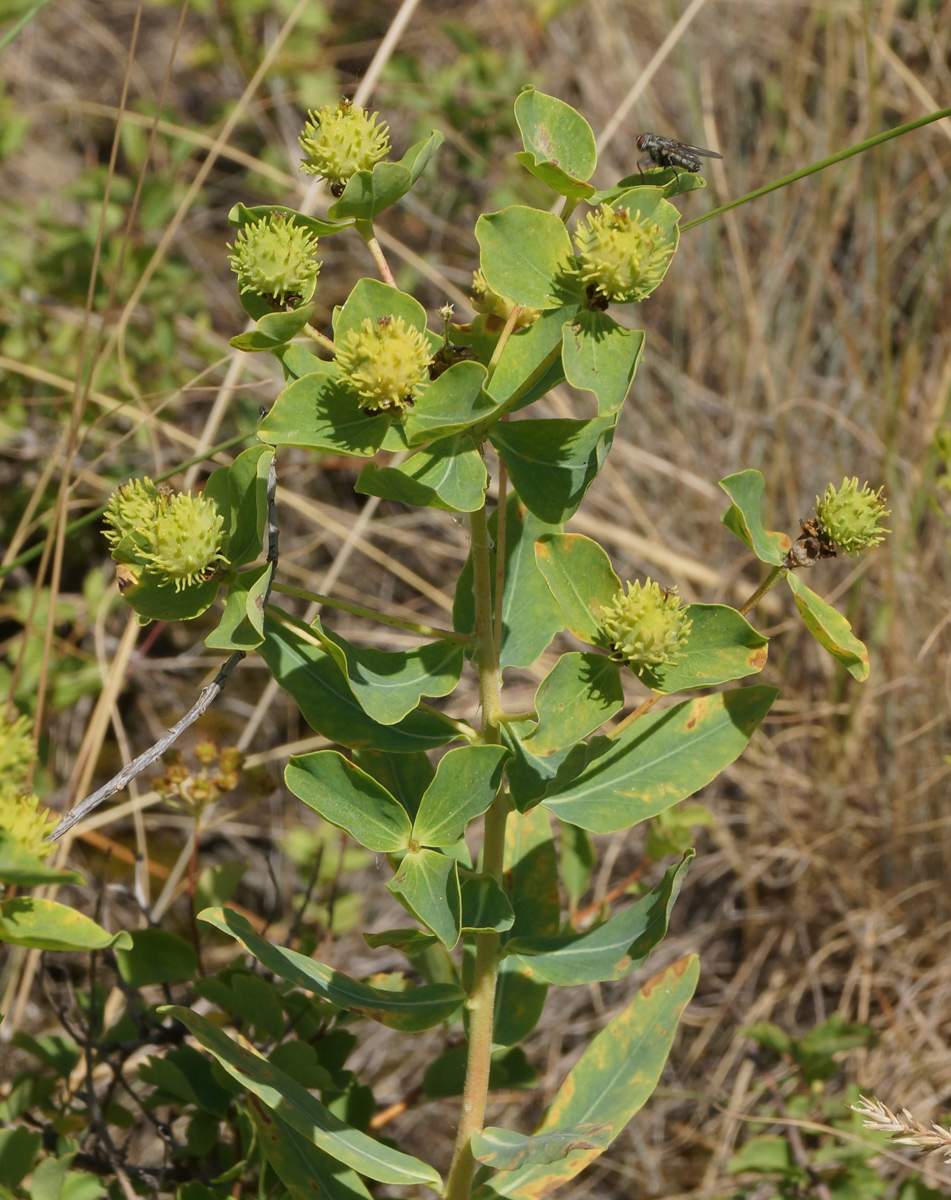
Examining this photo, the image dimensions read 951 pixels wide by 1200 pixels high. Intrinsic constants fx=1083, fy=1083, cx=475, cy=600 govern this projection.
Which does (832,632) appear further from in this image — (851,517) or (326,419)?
(326,419)

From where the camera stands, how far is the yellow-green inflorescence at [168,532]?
935mm

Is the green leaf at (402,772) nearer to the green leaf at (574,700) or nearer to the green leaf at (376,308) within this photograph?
the green leaf at (574,700)

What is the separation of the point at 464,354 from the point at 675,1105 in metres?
1.80

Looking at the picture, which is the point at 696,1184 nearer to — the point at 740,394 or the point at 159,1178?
the point at 159,1178

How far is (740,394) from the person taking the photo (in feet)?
8.71

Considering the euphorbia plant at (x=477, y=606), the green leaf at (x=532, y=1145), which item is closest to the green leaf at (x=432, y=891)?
the euphorbia plant at (x=477, y=606)

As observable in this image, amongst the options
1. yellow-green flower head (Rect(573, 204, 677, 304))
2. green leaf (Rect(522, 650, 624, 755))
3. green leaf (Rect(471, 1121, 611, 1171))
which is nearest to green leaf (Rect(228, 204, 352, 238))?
yellow-green flower head (Rect(573, 204, 677, 304))

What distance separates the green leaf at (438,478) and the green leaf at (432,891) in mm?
318

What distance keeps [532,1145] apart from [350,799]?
37 centimetres

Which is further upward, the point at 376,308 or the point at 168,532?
the point at 376,308

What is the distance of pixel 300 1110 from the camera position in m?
1.04

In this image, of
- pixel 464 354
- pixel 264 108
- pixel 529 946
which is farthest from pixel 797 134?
pixel 529 946

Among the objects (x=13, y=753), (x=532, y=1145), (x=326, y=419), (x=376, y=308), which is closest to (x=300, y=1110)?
(x=532, y=1145)

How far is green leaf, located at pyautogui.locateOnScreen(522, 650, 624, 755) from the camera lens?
3.26 ft
